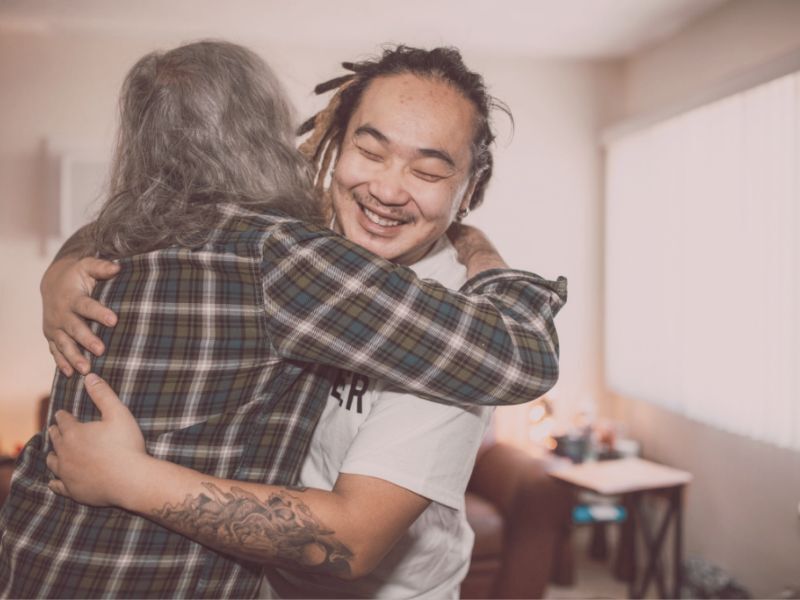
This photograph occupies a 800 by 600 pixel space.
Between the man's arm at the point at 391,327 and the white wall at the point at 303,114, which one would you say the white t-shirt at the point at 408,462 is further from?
the white wall at the point at 303,114

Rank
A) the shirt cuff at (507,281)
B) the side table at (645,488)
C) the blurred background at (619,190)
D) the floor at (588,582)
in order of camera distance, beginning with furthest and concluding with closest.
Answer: the floor at (588,582) → the side table at (645,488) → the blurred background at (619,190) → the shirt cuff at (507,281)

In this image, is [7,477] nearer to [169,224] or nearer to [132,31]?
[132,31]

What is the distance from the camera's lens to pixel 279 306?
73 cm

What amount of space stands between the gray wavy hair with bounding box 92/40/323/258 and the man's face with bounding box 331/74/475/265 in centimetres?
9

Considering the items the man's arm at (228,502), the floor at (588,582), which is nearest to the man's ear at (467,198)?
the man's arm at (228,502)

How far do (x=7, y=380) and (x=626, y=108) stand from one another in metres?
2.84

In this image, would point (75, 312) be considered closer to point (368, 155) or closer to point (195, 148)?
point (195, 148)

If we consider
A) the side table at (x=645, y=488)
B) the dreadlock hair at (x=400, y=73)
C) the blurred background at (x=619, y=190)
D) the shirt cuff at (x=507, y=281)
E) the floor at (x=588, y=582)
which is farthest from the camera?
the floor at (x=588, y=582)

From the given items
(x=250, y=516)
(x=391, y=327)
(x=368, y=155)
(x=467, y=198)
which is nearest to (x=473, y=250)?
(x=467, y=198)

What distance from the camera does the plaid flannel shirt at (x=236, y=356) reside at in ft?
2.38

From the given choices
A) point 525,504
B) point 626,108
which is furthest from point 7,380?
point 626,108

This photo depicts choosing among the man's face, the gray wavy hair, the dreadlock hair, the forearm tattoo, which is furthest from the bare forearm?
the dreadlock hair

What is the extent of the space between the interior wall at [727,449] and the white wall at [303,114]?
0.24m

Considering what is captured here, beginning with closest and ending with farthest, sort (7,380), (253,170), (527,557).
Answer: (253,170), (527,557), (7,380)
